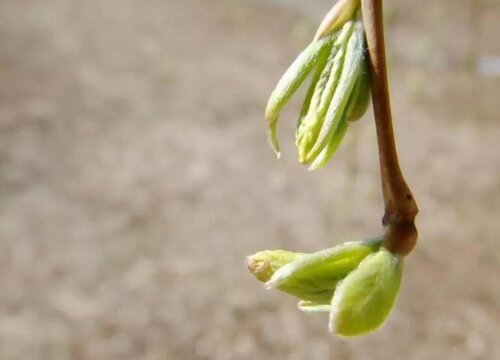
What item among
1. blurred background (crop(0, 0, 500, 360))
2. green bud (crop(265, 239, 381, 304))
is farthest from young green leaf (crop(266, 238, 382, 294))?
blurred background (crop(0, 0, 500, 360))

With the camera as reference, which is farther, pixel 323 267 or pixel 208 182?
pixel 208 182

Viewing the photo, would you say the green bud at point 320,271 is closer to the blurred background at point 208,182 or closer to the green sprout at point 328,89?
the green sprout at point 328,89

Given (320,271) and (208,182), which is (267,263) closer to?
(320,271)

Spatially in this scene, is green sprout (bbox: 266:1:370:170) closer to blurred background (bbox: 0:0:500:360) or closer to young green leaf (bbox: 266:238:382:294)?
young green leaf (bbox: 266:238:382:294)

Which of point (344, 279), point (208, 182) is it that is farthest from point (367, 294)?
point (208, 182)

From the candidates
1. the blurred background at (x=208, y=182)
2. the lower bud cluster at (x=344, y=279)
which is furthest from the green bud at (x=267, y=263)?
the blurred background at (x=208, y=182)

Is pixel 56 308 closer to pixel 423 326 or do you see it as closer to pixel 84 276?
pixel 84 276
